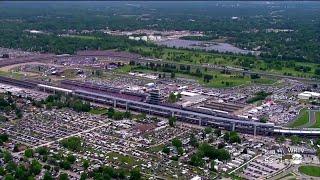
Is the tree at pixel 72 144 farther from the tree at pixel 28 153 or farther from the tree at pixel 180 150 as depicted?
the tree at pixel 180 150

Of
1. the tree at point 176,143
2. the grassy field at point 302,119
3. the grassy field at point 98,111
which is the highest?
the tree at point 176,143

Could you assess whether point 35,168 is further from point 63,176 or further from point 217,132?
point 217,132

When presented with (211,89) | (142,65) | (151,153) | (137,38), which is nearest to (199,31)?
(137,38)

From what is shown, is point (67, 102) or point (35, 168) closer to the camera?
point (35, 168)

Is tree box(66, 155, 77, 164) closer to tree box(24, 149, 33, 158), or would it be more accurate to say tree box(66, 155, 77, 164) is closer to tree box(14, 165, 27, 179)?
tree box(24, 149, 33, 158)

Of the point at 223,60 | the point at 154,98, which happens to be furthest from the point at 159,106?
the point at 223,60

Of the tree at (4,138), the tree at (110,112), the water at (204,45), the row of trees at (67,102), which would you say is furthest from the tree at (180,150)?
the water at (204,45)
